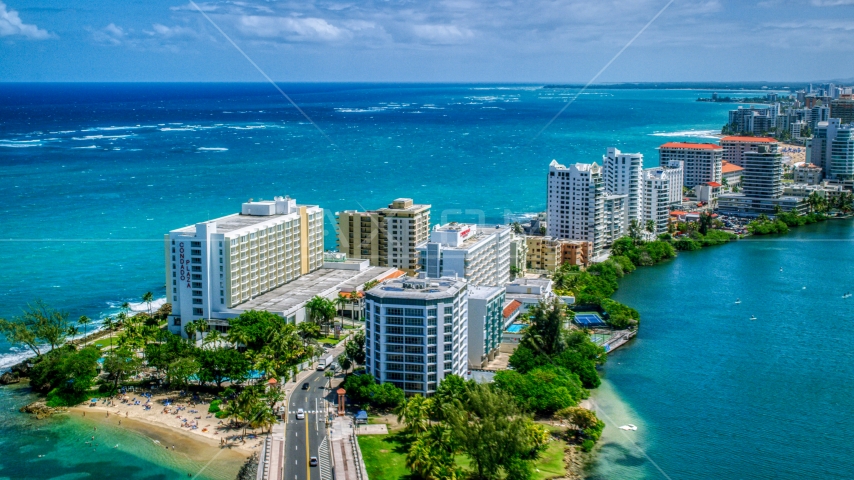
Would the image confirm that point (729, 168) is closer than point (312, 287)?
No

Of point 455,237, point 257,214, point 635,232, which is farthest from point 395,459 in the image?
point 635,232

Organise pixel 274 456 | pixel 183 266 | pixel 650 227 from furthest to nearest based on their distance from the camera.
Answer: pixel 650 227 < pixel 183 266 < pixel 274 456

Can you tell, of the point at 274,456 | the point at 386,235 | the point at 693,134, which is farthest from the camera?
the point at 693,134

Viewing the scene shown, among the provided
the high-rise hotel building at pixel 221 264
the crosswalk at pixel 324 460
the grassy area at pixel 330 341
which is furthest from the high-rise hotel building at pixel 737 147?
the crosswalk at pixel 324 460

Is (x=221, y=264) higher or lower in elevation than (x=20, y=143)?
lower

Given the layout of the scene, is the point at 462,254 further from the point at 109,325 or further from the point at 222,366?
the point at 109,325

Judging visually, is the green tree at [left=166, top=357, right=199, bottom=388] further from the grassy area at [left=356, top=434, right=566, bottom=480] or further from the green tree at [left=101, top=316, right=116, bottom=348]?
the grassy area at [left=356, top=434, right=566, bottom=480]

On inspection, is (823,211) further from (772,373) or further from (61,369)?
(61,369)

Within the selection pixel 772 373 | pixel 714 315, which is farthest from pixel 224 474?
pixel 714 315
